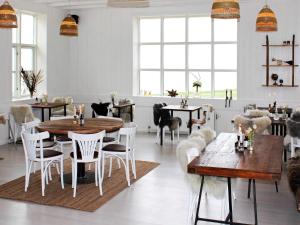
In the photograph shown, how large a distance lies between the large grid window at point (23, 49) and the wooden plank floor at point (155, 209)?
4.24 m

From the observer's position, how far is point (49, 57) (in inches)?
446

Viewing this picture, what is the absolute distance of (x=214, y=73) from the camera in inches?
444

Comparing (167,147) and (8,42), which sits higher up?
(8,42)

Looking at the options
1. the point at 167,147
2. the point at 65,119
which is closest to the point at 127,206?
the point at 65,119

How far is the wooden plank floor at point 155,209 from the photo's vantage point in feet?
15.9

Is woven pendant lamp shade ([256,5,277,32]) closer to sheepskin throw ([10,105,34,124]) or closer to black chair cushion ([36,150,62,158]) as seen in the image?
black chair cushion ([36,150,62,158])

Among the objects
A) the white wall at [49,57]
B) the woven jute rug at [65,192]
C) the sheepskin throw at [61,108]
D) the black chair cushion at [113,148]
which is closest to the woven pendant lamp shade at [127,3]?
the black chair cushion at [113,148]

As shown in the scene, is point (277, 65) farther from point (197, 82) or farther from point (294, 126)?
point (294, 126)

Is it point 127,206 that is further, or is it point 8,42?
point 8,42

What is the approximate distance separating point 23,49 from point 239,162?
798 cm

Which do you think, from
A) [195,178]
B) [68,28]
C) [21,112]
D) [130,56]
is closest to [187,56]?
[130,56]

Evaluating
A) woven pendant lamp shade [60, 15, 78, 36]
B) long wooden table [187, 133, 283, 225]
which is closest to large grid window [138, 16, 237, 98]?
woven pendant lamp shade [60, 15, 78, 36]

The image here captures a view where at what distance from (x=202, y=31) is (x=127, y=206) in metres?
7.00

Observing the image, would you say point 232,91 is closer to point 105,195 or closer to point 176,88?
point 176,88
